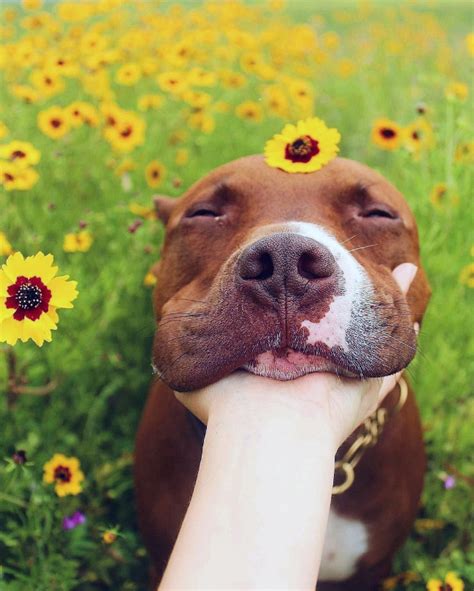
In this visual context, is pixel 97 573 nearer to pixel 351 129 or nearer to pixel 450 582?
pixel 450 582

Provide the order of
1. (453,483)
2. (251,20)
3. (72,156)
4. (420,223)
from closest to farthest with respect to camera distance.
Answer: (453,483), (420,223), (72,156), (251,20)

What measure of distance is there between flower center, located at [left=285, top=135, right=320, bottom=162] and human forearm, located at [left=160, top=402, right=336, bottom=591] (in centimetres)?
100

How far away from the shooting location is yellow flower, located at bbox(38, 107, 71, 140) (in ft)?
11.0

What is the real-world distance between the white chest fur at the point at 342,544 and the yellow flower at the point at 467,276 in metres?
1.35

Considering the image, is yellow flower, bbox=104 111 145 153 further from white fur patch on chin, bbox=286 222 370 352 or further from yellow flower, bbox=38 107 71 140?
white fur patch on chin, bbox=286 222 370 352

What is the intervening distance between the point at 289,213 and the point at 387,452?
86 cm

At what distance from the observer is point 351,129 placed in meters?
6.37

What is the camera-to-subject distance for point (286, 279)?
1711 mm

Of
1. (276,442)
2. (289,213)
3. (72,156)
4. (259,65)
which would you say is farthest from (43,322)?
(259,65)

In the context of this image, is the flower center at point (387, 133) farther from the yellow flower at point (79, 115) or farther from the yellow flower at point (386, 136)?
the yellow flower at point (79, 115)

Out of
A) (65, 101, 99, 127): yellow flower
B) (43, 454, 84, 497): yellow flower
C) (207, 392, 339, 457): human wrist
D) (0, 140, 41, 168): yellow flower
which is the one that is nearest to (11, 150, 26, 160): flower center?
(0, 140, 41, 168): yellow flower

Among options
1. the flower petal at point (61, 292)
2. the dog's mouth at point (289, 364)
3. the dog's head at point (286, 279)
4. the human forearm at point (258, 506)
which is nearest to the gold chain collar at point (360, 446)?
the dog's head at point (286, 279)

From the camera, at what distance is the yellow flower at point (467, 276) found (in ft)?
10.5

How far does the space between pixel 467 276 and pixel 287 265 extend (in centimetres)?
183
